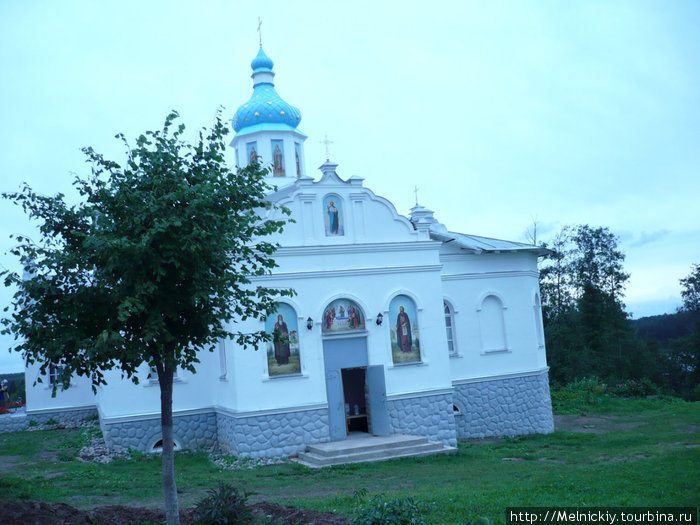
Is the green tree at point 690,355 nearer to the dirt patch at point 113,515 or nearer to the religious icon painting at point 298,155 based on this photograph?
the religious icon painting at point 298,155

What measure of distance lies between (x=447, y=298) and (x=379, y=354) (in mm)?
3941

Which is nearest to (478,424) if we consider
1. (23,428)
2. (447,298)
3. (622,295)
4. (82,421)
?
(447,298)

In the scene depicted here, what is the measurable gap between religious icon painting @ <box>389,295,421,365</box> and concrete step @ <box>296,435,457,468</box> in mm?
2167

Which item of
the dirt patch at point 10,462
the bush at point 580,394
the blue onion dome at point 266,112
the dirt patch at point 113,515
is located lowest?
the bush at point 580,394

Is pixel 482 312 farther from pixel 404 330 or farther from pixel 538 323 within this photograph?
pixel 404 330

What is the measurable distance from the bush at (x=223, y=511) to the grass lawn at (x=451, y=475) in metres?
1.65

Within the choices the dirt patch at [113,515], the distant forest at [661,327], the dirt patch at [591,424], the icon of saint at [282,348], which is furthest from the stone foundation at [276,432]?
the distant forest at [661,327]

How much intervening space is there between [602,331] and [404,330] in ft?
77.0

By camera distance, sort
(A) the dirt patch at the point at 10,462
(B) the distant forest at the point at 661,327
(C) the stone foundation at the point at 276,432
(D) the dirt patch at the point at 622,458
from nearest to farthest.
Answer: (D) the dirt patch at the point at 622,458, (A) the dirt patch at the point at 10,462, (C) the stone foundation at the point at 276,432, (B) the distant forest at the point at 661,327

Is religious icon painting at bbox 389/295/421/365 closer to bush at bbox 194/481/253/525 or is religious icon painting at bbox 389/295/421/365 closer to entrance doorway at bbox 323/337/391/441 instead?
entrance doorway at bbox 323/337/391/441

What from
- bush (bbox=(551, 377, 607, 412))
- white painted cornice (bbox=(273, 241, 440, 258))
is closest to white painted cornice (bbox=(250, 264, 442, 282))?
white painted cornice (bbox=(273, 241, 440, 258))

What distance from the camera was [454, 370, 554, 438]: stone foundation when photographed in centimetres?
2003

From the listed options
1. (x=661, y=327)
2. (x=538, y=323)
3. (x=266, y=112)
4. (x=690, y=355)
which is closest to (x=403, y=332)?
(x=538, y=323)

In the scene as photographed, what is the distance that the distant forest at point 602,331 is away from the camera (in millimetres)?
34750
